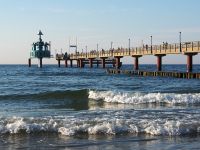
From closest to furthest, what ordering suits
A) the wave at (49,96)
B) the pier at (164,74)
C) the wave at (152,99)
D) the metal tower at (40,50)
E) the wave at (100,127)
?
the wave at (100,127), the wave at (152,99), the wave at (49,96), the pier at (164,74), the metal tower at (40,50)

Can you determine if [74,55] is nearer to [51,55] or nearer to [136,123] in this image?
[51,55]

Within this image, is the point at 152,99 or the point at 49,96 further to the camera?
the point at 49,96

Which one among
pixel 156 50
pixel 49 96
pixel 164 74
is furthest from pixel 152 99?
pixel 156 50

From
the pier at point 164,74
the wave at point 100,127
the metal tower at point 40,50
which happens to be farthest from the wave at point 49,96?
the metal tower at point 40,50

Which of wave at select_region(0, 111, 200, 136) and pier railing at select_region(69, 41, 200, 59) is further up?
pier railing at select_region(69, 41, 200, 59)

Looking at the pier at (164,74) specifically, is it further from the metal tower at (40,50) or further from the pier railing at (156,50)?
the metal tower at (40,50)

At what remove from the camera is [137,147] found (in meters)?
12.1

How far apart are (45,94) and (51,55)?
88.4 meters

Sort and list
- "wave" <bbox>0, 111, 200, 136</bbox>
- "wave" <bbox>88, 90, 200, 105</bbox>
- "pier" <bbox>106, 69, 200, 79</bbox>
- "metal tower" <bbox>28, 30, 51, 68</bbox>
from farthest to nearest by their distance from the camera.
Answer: "metal tower" <bbox>28, 30, 51, 68</bbox>, "pier" <bbox>106, 69, 200, 79</bbox>, "wave" <bbox>88, 90, 200, 105</bbox>, "wave" <bbox>0, 111, 200, 136</bbox>

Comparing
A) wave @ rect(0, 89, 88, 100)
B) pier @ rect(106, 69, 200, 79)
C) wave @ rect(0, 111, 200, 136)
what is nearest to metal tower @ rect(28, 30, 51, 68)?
pier @ rect(106, 69, 200, 79)

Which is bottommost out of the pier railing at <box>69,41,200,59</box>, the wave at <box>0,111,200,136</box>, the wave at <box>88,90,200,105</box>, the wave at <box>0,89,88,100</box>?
the wave at <box>0,89,88,100</box>

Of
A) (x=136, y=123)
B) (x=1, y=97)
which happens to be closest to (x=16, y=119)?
(x=136, y=123)

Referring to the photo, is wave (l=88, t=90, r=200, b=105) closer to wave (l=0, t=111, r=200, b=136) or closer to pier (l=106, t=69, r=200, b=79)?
wave (l=0, t=111, r=200, b=136)

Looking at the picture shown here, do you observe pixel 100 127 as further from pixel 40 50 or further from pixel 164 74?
pixel 40 50
